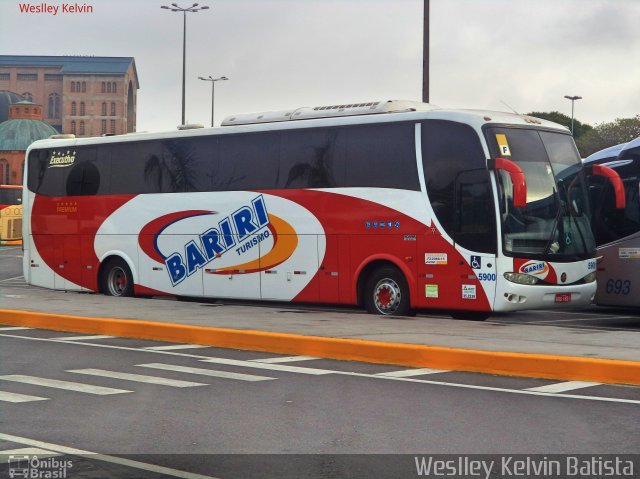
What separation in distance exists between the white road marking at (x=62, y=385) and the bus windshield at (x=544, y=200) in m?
8.82

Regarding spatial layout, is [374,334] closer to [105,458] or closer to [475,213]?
[475,213]

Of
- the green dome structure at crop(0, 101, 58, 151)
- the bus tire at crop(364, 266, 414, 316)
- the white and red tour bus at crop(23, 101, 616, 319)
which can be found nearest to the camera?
the white and red tour bus at crop(23, 101, 616, 319)

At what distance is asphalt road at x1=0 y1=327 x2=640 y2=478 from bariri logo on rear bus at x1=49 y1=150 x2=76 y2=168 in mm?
13572

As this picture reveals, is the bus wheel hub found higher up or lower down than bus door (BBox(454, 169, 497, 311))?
lower down

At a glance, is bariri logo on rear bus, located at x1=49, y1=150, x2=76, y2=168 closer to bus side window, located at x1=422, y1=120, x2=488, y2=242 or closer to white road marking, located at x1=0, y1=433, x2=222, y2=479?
bus side window, located at x1=422, y1=120, x2=488, y2=242

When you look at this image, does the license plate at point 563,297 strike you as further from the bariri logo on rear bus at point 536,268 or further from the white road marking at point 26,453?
the white road marking at point 26,453

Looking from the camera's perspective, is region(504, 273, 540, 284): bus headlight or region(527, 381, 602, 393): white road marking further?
region(504, 273, 540, 284): bus headlight

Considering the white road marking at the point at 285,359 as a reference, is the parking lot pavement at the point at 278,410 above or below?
above

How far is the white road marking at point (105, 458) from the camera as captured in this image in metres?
6.68

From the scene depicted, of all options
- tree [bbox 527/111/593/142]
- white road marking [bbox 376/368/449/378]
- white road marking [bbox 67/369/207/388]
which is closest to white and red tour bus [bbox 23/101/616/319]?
white road marking [bbox 376/368/449/378]

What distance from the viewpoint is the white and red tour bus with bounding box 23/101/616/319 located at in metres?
18.1

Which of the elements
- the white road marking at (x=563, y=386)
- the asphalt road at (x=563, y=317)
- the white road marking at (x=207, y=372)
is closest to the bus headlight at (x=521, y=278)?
the asphalt road at (x=563, y=317)

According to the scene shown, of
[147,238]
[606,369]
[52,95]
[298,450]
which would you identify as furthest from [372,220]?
[52,95]

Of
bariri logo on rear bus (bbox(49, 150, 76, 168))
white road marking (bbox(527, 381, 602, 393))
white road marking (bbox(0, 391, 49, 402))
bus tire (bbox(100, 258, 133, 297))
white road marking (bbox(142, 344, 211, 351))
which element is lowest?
white road marking (bbox(142, 344, 211, 351))
